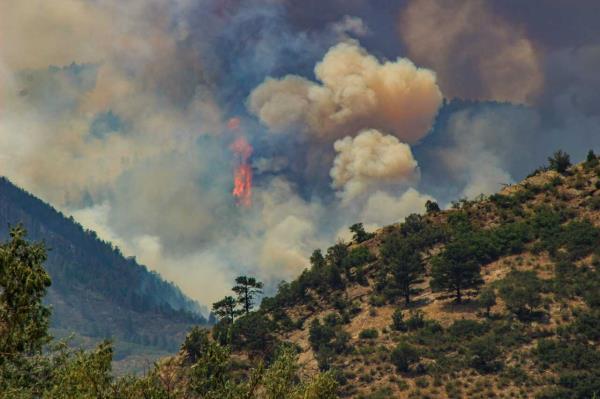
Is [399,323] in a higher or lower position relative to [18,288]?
higher

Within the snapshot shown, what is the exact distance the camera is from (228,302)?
141 m

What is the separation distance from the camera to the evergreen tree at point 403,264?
122 m

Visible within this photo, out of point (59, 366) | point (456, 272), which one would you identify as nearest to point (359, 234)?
point (456, 272)

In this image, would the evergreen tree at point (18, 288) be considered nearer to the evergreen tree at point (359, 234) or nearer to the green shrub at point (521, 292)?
the green shrub at point (521, 292)

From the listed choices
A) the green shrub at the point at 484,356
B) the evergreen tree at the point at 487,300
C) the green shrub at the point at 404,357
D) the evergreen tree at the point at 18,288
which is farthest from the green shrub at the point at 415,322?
the evergreen tree at the point at 18,288

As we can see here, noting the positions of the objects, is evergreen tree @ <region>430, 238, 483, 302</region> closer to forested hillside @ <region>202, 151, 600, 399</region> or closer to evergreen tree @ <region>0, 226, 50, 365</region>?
forested hillside @ <region>202, 151, 600, 399</region>

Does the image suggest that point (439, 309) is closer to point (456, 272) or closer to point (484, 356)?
point (456, 272)

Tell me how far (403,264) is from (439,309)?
1499cm

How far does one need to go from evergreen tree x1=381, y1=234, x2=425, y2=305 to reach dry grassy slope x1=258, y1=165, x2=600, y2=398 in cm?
294

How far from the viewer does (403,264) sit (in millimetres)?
123250

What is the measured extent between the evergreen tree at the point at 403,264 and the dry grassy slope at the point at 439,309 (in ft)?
9.66

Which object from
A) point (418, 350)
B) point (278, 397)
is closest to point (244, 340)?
point (418, 350)

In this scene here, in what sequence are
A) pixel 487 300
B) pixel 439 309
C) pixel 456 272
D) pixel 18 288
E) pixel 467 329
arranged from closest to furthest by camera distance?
pixel 18 288, pixel 467 329, pixel 487 300, pixel 439 309, pixel 456 272

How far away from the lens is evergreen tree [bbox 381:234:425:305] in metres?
122
